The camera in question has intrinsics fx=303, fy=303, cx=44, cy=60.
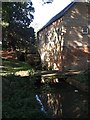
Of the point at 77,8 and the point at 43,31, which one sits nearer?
the point at 77,8

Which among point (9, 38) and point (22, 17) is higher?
point (22, 17)

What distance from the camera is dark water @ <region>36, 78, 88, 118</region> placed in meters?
15.8

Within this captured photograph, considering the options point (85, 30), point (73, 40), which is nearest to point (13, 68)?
point (73, 40)

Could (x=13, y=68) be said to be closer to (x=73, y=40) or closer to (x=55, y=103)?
(x=73, y=40)

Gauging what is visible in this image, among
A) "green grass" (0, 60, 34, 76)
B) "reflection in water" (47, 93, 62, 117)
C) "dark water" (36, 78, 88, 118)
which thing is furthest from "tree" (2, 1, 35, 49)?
"reflection in water" (47, 93, 62, 117)

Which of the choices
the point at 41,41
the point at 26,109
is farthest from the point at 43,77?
the point at 41,41

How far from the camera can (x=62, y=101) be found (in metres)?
19.3

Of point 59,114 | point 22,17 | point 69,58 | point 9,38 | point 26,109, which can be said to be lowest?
point 59,114

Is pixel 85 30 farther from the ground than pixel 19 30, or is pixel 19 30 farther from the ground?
pixel 19 30

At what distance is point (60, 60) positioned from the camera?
31031mm

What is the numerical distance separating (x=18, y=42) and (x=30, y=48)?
236cm

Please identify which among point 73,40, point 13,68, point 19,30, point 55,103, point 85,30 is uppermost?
point 19,30

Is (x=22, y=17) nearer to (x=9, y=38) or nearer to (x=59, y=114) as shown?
(x=9, y=38)

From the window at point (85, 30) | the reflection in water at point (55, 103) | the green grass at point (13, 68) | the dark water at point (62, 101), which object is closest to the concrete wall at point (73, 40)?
the window at point (85, 30)
